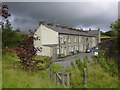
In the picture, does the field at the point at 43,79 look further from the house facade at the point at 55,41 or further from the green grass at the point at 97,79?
the house facade at the point at 55,41

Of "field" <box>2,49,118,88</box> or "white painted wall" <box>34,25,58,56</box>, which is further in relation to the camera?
"white painted wall" <box>34,25,58,56</box>

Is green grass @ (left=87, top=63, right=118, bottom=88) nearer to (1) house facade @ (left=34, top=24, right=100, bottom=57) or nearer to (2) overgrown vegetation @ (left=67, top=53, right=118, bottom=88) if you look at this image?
(2) overgrown vegetation @ (left=67, top=53, right=118, bottom=88)

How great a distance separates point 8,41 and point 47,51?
24.0 ft

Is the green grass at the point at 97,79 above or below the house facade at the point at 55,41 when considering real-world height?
below

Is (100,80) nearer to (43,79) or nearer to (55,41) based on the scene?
(43,79)

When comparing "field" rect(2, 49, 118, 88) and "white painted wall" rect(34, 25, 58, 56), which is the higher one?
"white painted wall" rect(34, 25, 58, 56)

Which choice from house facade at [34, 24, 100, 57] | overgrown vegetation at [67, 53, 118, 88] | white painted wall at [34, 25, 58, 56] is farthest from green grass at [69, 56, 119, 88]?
white painted wall at [34, 25, 58, 56]

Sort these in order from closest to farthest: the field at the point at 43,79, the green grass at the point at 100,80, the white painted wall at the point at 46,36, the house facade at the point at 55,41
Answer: the field at the point at 43,79
the green grass at the point at 100,80
the house facade at the point at 55,41
the white painted wall at the point at 46,36

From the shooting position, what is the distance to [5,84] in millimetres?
3625

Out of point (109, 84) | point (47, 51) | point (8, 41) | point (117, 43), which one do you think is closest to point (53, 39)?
point (47, 51)

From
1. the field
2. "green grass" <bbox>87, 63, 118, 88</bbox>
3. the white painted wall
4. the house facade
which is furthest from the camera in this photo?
the white painted wall

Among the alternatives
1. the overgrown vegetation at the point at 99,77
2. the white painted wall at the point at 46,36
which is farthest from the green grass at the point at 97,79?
the white painted wall at the point at 46,36

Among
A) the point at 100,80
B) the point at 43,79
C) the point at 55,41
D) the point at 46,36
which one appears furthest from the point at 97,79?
the point at 46,36

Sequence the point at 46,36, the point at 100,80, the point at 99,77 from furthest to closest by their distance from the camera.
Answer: the point at 46,36, the point at 99,77, the point at 100,80
